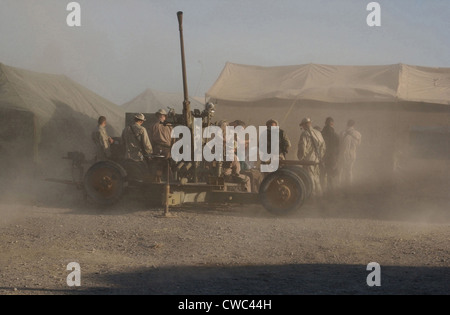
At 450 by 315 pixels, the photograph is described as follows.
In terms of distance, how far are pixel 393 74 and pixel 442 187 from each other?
3.31 meters

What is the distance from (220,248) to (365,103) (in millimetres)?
8609

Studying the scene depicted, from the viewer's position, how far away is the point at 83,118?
666 inches

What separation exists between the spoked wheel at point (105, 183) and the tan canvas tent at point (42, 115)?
4.43 metres

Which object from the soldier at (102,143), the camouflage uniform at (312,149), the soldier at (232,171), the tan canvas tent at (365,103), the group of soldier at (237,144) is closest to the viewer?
the soldier at (232,171)

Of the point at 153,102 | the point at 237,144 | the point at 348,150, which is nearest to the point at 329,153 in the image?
the point at 348,150

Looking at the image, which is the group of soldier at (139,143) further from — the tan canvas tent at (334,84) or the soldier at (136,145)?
the tan canvas tent at (334,84)

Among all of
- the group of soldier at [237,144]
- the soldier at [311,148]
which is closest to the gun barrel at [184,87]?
the group of soldier at [237,144]

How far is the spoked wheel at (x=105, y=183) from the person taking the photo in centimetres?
993

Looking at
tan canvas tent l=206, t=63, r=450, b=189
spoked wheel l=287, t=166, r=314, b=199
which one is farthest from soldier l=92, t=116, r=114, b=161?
tan canvas tent l=206, t=63, r=450, b=189

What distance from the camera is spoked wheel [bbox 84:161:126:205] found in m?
9.93

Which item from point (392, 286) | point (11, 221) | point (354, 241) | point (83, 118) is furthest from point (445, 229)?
point (83, 118)

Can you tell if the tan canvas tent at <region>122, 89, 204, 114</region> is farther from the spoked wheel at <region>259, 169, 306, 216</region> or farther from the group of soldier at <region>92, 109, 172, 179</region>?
the spoked wheel at <region>259, 169, 306, 216</region>

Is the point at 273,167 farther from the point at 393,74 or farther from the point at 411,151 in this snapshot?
the point at 393,74

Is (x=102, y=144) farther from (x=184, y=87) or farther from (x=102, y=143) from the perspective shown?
(x=184, y=87)
